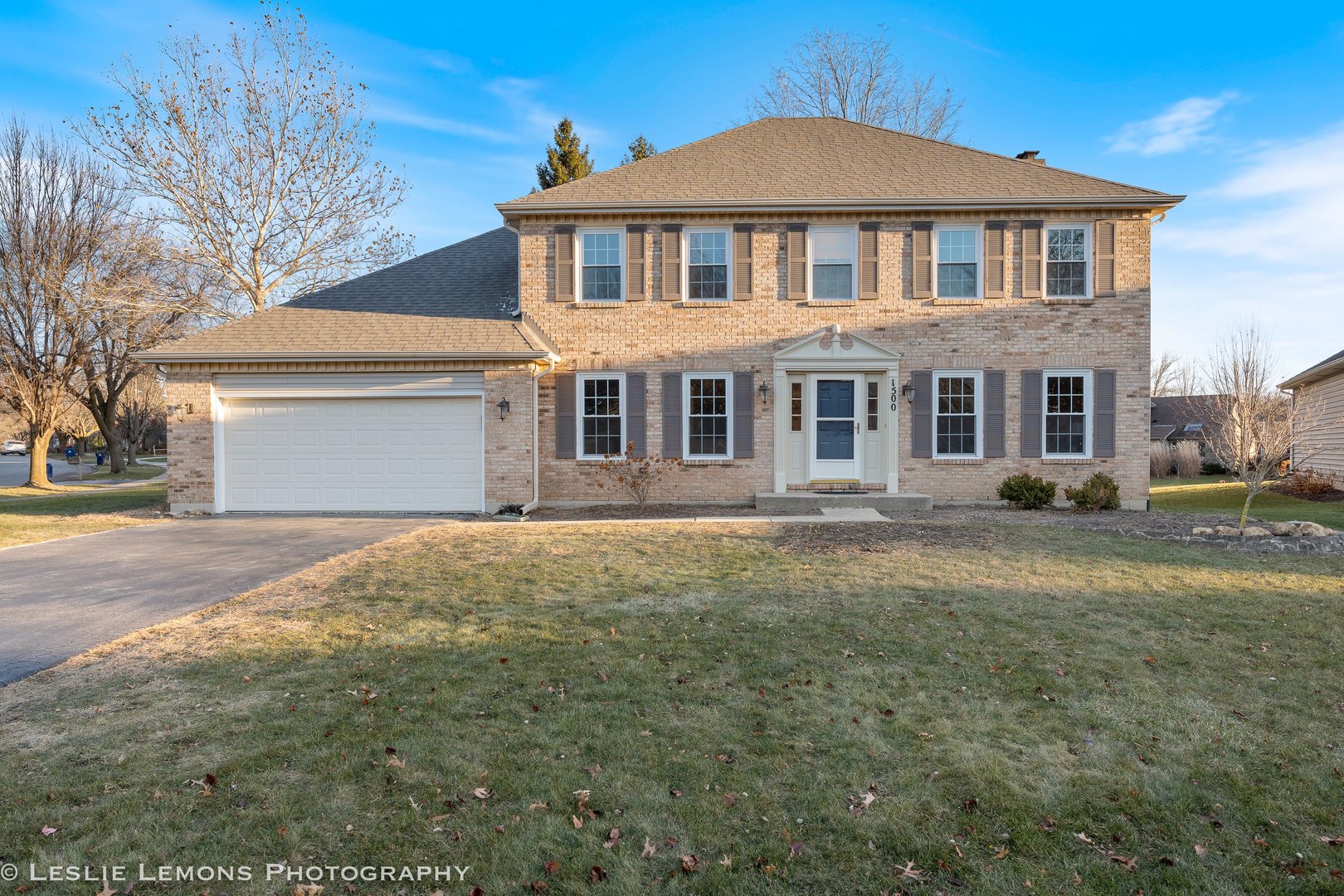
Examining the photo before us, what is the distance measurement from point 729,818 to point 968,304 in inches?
493

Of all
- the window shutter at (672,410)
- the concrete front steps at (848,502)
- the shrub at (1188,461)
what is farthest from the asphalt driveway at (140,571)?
the shrub at (1188,461)

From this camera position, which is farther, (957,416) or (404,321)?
(957,416)

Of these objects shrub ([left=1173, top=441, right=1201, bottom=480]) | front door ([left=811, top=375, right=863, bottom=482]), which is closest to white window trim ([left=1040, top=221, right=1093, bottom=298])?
front door ([left=811, top=375, right=863, bottom=482])

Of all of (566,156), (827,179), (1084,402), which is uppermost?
(566,156)

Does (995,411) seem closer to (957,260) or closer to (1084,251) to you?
(957,260)

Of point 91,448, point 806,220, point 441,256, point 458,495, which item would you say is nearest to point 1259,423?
point 806,220

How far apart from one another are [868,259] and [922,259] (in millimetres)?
1029

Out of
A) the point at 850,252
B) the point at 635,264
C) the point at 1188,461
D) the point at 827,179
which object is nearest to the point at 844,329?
the point at 850,252

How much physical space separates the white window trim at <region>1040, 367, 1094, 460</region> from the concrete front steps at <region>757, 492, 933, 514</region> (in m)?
2.95

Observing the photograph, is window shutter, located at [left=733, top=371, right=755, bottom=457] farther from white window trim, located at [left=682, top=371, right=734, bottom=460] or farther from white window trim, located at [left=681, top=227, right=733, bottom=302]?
white window trim, located at [left=681, top=227, right=733, bottom=302]

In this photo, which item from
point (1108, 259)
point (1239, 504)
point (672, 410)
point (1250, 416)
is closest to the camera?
point (1250, 416)

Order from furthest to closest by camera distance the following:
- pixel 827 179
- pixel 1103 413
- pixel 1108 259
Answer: pixel 827 179 < pixel 1103 413 < pixel 1108 259

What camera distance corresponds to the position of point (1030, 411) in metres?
13.5

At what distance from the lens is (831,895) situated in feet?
8.53
